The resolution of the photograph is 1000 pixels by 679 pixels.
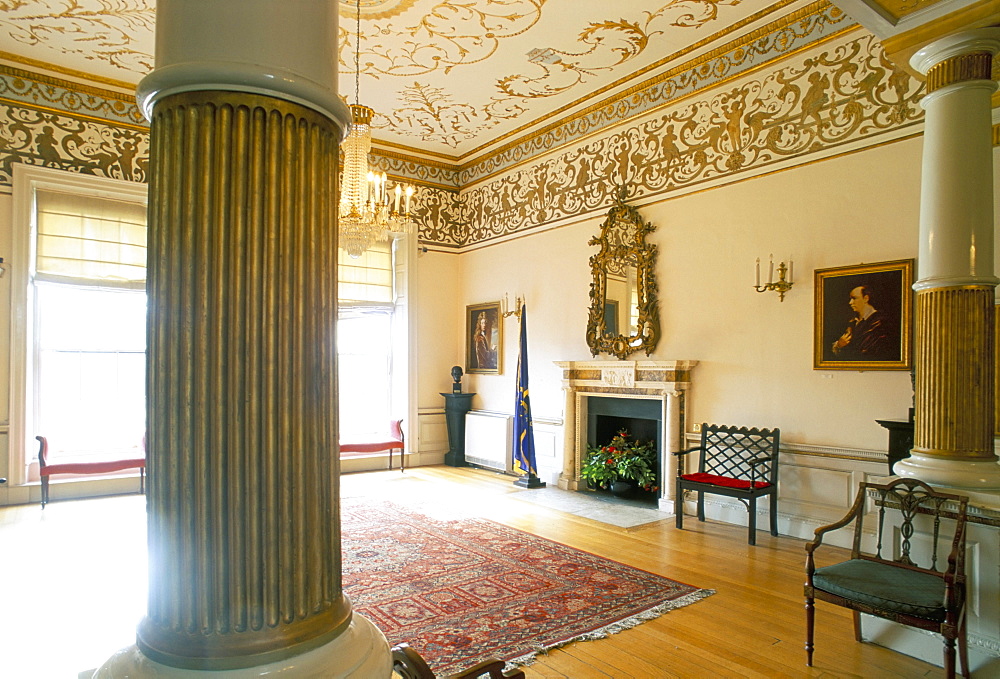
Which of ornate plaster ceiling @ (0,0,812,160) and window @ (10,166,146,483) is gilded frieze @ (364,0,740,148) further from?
window @ (10,166,146,483)

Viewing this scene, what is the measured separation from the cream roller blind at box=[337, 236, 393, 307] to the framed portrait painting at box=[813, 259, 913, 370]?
5838 millimetres

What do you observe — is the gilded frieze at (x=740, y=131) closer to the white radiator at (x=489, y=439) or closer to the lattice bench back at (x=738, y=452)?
the lattice bench back at (x=738, y=452)

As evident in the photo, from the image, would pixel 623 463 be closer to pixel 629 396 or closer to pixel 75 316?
pixel 629 396

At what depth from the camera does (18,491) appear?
6930 millimetres

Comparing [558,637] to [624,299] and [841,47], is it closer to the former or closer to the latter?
[624,299]

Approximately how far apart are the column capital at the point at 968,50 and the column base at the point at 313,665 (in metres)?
4.22

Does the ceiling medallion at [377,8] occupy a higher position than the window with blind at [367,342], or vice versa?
the ceiling medallion at [377,8]

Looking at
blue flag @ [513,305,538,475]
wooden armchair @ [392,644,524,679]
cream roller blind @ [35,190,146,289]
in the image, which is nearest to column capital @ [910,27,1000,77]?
wooden armchair @ [392,644,524,679]

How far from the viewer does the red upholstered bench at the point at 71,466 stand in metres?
6.55

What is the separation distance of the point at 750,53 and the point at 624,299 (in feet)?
8.77

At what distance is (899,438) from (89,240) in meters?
8.12

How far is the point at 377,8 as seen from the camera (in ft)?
19.2

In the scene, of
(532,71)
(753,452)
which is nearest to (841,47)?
(532,71)

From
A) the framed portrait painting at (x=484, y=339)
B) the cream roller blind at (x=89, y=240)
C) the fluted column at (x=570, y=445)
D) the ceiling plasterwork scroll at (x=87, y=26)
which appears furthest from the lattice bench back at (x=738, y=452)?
the ceiling plasterwork scroll at (x=87, y=26)
